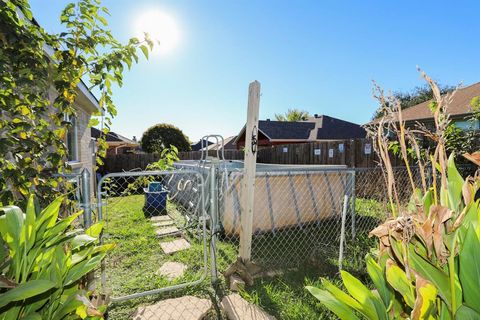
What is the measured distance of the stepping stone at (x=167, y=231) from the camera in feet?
14.5

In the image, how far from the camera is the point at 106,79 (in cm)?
218

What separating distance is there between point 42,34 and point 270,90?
1960 millimetres

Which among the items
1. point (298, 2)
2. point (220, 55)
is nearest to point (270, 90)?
point (298, 2)

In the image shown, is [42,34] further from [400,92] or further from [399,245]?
[400,92]

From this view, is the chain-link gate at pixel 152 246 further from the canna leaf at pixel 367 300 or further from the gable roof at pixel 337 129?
the gable roof at pixel 337 129

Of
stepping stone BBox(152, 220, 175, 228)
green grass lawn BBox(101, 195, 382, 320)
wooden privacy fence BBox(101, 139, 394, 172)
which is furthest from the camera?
wooden privacy fence BBox(101, 139, 394, 172)

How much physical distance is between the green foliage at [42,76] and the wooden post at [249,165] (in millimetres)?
1050

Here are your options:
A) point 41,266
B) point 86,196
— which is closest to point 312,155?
point 86,196

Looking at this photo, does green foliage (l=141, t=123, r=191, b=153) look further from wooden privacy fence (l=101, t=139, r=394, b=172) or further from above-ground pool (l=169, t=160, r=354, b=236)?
above-ground pool (l=169, t=160, r=354, b=236)

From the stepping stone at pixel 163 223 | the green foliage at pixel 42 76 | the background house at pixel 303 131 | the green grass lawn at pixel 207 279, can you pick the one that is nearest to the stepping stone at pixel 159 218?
the stepping stone at pixel 163 223

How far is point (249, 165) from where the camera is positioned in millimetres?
2666

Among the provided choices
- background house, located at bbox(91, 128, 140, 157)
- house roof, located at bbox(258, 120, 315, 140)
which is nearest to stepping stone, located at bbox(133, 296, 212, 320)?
background house, located at bbox(91, 128, 140, 157)

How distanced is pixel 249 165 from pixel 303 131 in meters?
20.7

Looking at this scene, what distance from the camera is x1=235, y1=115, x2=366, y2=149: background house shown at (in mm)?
21188
